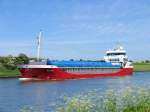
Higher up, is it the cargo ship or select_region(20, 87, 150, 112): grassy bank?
the cargo ship

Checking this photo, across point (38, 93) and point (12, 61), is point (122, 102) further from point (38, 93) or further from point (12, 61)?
point (12, 61)

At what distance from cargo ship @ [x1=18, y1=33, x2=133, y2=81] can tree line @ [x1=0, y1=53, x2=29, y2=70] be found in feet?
79.6

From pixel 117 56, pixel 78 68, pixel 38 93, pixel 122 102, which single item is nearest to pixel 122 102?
pixel 122 102

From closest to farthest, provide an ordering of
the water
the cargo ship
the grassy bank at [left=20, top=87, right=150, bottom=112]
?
the grassy bank at [left=20, top=87, right=150, bottom=112] < the water < the cargo ship

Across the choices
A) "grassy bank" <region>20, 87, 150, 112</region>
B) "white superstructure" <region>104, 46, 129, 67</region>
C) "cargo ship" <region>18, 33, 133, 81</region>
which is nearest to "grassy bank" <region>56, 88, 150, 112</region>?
"grassy bank" <region>20, 87, 150, 112</region>

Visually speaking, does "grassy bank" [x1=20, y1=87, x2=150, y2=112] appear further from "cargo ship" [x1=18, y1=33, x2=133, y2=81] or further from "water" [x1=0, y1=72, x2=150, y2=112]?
"cargo ship" [x1=18, y1=33, x2=133, y2=81]

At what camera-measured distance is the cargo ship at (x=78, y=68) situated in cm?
8825

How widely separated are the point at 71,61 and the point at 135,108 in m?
81.8

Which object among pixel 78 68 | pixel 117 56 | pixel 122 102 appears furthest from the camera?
pixel 117 56

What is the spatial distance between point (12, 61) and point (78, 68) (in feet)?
106

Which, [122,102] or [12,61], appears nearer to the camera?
[122,102]

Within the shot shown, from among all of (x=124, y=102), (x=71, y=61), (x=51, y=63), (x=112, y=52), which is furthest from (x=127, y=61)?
(x=124, y=102)

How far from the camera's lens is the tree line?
4910 inches

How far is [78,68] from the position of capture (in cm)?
10006
